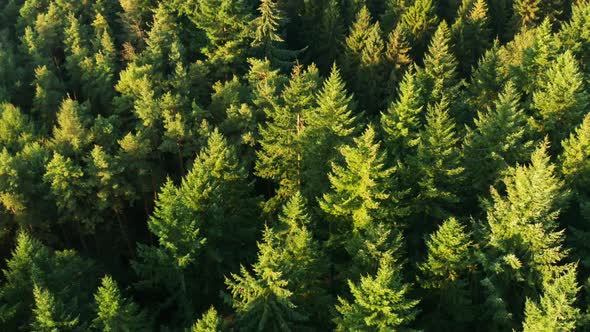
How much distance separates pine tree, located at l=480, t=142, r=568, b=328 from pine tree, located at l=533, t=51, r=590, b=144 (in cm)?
1129

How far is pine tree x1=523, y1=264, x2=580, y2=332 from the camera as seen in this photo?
23.7 meters

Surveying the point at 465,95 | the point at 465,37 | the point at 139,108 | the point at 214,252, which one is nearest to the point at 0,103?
the point at 139,108

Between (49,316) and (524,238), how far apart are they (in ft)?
78.5

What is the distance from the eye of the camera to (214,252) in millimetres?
32062

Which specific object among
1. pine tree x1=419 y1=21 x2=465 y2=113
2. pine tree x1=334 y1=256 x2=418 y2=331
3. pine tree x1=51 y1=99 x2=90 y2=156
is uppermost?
pine tree x1=419 y1=21 x2=465 y2=113

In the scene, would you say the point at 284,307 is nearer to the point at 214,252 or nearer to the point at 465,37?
the point at 214,252

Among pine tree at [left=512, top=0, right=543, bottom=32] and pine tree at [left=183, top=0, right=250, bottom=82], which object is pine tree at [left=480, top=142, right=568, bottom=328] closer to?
pine tree at [left=183, top=0, right=250, bottom=82]

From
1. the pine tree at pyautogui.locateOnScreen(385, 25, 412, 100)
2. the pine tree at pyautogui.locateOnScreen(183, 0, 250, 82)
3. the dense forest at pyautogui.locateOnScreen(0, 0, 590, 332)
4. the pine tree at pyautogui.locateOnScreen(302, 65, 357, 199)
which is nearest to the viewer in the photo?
the dense forest at pyautogui.locateOnScreen(0, 0, 590, 332)

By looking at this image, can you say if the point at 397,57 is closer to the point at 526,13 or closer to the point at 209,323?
the point at 526,13

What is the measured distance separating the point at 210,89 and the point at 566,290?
3453cm

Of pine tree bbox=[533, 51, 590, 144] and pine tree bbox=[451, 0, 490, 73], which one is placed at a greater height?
pine tree bbox=[451, 0, 490, 73]

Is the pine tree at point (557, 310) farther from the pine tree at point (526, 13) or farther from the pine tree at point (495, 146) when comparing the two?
the pine tree at point (526, 13)

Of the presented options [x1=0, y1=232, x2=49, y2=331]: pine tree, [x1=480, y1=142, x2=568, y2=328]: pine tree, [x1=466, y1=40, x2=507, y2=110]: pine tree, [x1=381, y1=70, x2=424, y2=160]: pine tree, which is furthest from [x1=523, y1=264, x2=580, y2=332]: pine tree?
[x1=466, y1=40, x2=507, y2=110]: pine tree

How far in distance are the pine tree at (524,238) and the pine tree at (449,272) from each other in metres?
1.27
